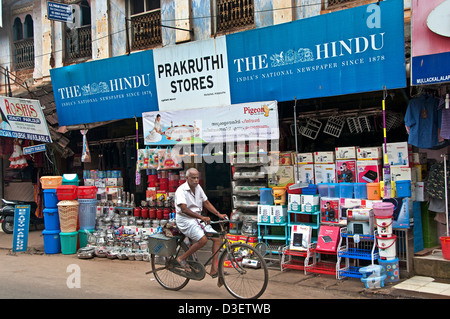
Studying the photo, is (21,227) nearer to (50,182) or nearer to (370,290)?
(50,182)

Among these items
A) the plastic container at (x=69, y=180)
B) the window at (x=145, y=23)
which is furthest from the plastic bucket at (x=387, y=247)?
the window at (x=145, y=23)

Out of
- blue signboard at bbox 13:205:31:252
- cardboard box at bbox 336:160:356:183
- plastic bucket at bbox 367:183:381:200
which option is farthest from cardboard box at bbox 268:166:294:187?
blue signboard at bbox 13:205:31:252

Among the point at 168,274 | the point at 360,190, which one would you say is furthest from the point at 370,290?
the point at 168,274

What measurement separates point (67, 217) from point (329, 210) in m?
6.16

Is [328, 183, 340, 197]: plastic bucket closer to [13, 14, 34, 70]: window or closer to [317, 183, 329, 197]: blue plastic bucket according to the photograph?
[317, 183, 329, 197]: blue plastic bucket

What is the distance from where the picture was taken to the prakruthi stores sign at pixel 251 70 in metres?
7.85

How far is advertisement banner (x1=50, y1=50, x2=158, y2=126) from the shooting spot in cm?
1132

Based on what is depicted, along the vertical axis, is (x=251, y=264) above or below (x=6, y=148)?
below

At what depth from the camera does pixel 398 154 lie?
8.05 m

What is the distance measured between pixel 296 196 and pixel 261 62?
2.92 m

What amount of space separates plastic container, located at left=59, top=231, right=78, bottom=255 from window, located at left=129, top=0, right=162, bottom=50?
5.68 metres

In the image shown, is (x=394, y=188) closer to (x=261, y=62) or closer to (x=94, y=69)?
(x=261, y=62)
